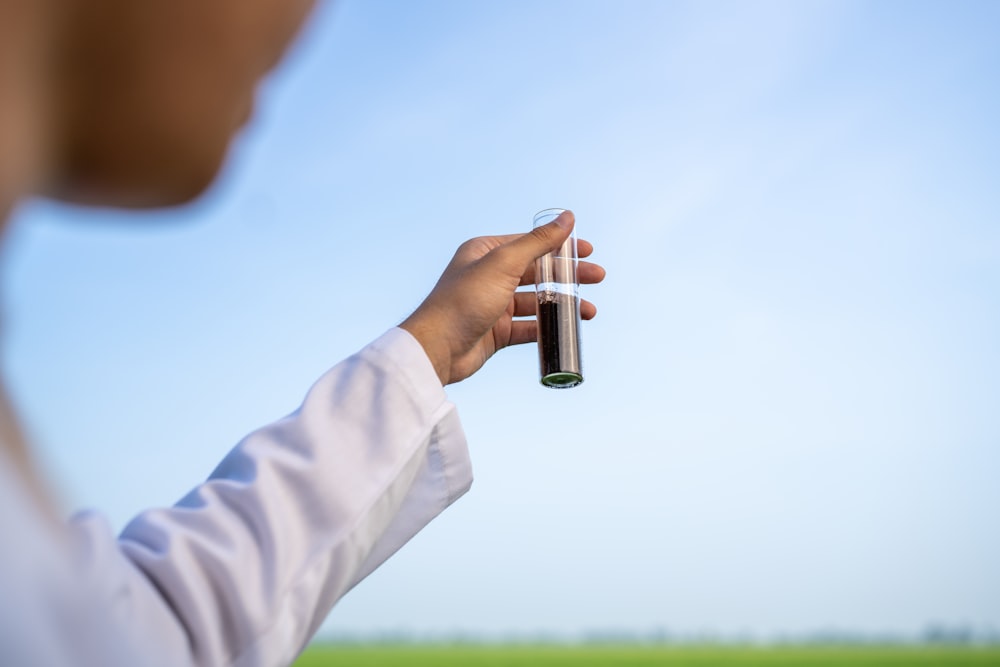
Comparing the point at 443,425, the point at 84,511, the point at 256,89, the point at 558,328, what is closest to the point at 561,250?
the point at 558,328

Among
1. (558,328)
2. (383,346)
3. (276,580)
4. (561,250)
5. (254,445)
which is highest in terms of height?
(561,250)

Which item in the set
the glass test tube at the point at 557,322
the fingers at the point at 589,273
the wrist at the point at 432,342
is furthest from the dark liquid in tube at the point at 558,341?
the wrist at the point at 432,342

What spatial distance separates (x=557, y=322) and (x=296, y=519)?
0.97m

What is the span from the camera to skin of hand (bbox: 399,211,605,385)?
1030 mm

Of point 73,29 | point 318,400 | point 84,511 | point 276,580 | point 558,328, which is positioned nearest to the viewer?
point 73,29

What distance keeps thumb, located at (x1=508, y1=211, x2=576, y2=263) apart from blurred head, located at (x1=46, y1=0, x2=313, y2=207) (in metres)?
1.01

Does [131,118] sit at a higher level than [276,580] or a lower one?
higher

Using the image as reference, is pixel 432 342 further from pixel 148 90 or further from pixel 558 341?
pixel 148 90

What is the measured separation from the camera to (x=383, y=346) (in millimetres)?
830

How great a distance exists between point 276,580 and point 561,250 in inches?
44.0

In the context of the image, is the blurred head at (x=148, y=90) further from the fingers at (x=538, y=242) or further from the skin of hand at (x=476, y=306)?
the fingers at (x=538, y=242)

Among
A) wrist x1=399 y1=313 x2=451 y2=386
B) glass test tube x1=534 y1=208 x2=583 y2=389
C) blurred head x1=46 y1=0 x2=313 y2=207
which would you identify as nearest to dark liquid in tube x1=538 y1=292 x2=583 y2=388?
Result: glass test tube x1=534 y1=208 x2=583 y2=389

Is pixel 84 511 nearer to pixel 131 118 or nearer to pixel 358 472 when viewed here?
pixel 358 472

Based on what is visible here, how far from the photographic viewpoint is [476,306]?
1123 millimetres
